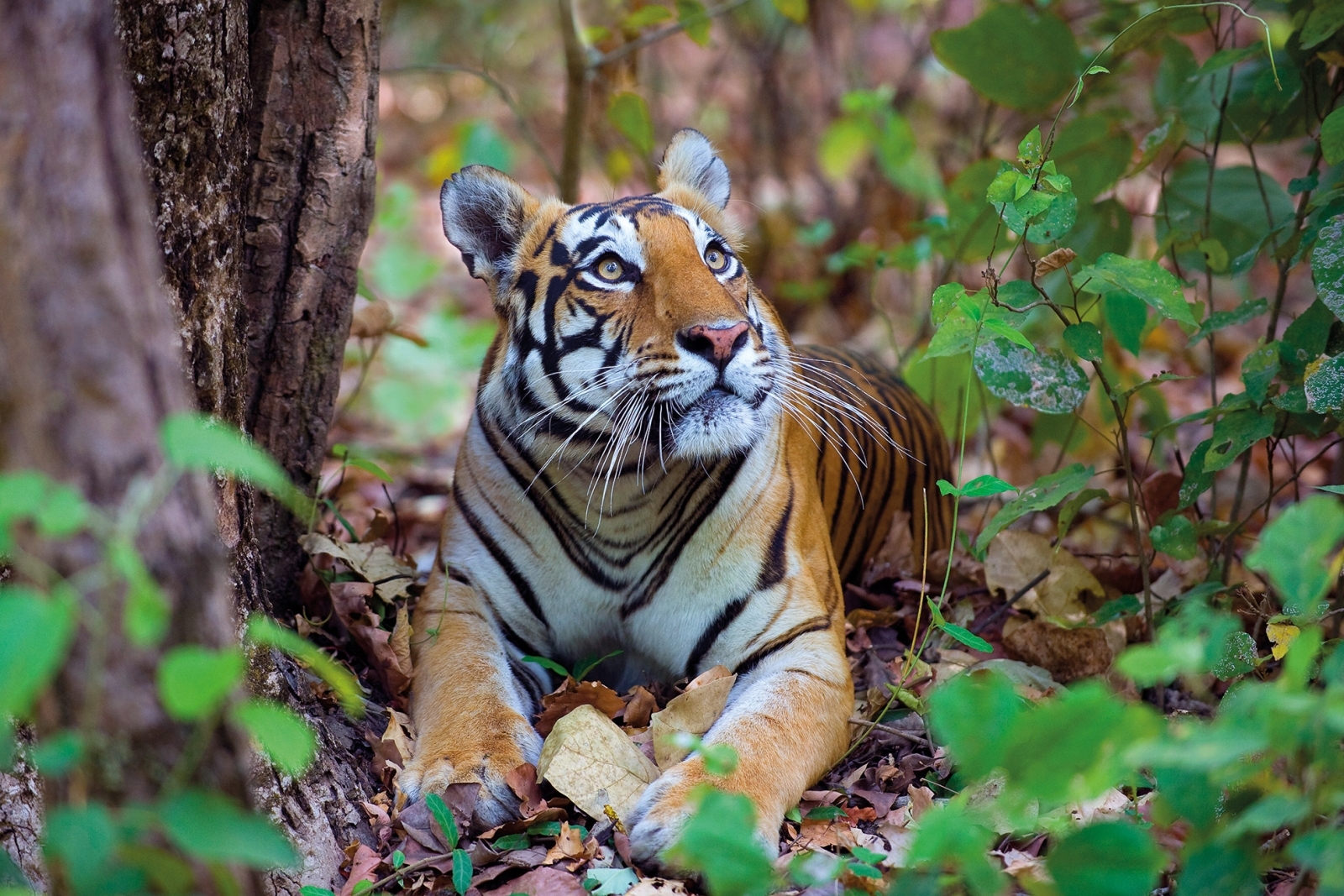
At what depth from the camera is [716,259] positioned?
2834mm

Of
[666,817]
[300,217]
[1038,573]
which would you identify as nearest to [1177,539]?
[1038,573]

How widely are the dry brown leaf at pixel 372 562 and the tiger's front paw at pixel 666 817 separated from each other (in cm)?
118

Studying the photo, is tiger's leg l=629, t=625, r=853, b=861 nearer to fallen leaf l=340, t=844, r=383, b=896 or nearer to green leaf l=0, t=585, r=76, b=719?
fallen leaf l=340, t=844, r=383, b=896

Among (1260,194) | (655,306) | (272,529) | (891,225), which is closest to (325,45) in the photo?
(655,306)

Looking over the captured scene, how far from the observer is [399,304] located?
295 inches

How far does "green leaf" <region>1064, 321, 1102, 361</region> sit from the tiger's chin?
709mm

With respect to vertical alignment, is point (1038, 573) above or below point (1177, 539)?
below

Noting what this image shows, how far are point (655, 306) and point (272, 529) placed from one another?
1154 mm

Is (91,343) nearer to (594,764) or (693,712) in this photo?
(594,764)

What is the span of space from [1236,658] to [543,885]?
1.44m

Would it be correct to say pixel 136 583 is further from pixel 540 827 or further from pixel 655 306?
pixel 655 306

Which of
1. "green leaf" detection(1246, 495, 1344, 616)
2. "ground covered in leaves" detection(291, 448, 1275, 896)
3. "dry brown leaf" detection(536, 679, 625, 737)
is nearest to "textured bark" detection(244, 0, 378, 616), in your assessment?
"ground covered in leaves" detection(291, 448, 1275, 896)

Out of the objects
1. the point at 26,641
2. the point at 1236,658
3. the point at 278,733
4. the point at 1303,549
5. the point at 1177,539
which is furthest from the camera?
the point at 1177,539

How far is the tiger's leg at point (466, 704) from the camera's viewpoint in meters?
2.29
